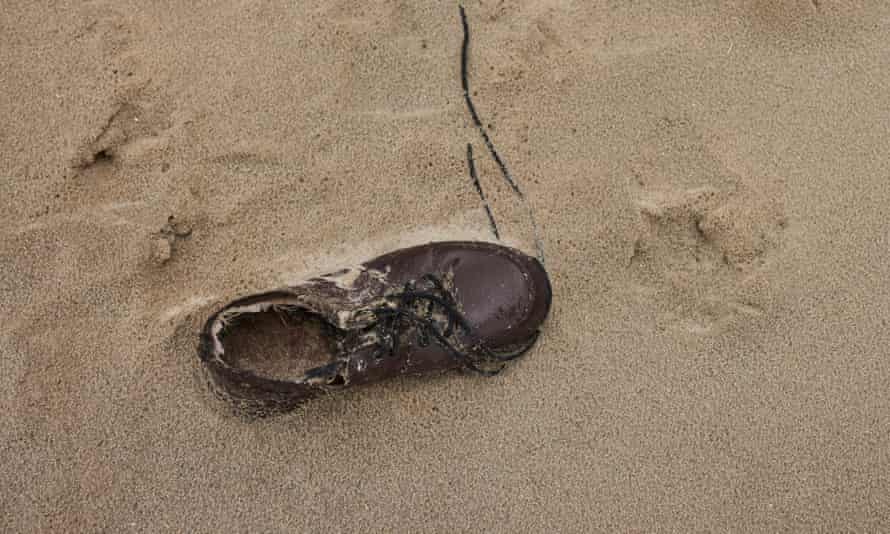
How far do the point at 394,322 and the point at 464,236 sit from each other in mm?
332

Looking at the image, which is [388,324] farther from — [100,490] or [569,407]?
[100,490]

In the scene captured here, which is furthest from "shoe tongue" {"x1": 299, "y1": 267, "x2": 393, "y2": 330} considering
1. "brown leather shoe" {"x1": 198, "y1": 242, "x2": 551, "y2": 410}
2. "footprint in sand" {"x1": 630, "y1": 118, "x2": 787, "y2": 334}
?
"footprint in sand" {"x1": 630, "y1": 118, "x2": 787, "y2": 334}

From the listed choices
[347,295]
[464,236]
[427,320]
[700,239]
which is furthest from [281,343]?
[700,239]

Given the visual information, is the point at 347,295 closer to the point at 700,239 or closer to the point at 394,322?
the point at 394,322

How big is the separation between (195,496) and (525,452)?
91 centimetres

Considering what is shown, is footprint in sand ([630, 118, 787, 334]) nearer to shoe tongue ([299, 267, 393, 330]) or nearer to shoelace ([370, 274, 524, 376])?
shoelace ([370, 274, 524, 376])

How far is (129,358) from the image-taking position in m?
1.79

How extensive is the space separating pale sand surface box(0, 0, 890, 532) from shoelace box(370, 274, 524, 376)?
4.7 inches

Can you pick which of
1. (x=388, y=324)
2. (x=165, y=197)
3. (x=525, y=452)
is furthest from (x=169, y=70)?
(x=525, y=452)

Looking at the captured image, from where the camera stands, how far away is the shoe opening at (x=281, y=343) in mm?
1719

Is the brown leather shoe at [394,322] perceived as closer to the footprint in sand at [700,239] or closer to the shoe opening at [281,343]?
the shoe opening at [281,343]

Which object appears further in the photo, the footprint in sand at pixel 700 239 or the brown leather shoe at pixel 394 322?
the footprint in sand at pixel 700 239

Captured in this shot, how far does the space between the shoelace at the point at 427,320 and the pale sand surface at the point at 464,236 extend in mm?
119

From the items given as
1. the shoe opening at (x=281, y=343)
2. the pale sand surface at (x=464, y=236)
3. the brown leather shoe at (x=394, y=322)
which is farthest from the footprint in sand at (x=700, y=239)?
the shoe opening at (x=281, y=343)
